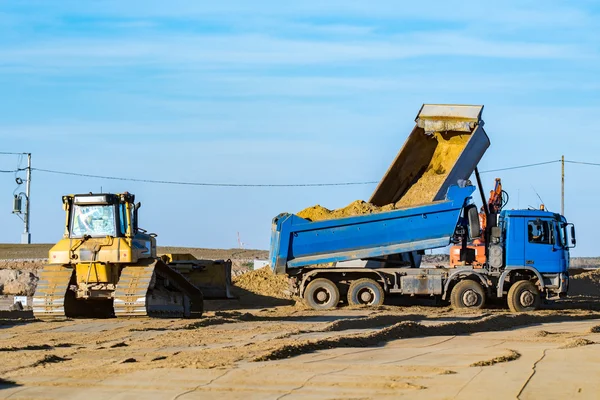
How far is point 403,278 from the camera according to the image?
26.4 meters

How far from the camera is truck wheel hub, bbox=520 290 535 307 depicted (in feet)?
84.9

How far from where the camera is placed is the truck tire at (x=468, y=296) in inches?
1025

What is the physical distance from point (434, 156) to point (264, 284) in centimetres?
770

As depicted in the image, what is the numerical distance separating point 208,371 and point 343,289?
1447 centimetres

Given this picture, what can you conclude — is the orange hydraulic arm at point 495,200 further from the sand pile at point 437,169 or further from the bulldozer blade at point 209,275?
the bulldozer blade at point 209,275

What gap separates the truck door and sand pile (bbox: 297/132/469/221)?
2.52m

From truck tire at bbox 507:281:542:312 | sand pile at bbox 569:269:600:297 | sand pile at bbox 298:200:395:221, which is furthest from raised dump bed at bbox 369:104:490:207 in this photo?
sand pile at bbox 569:269:600:297

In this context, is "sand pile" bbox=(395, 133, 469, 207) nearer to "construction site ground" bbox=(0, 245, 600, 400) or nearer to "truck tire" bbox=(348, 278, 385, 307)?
"truck tire" bbox=(348, 278, 385, 307)

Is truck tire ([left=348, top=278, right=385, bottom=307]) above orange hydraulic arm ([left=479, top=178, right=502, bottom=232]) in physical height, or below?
below

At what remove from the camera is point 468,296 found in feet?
85.7

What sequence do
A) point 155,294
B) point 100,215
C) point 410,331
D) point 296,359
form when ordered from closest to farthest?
point 296,359
point 410,331
point 155,294
point 100,215

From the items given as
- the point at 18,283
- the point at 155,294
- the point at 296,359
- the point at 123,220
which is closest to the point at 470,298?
the point at 155,294

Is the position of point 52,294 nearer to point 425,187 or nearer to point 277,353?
point 277,353

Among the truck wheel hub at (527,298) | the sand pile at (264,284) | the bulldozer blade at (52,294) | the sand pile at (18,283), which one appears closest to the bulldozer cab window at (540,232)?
the truck wheel hub at (527,298)
